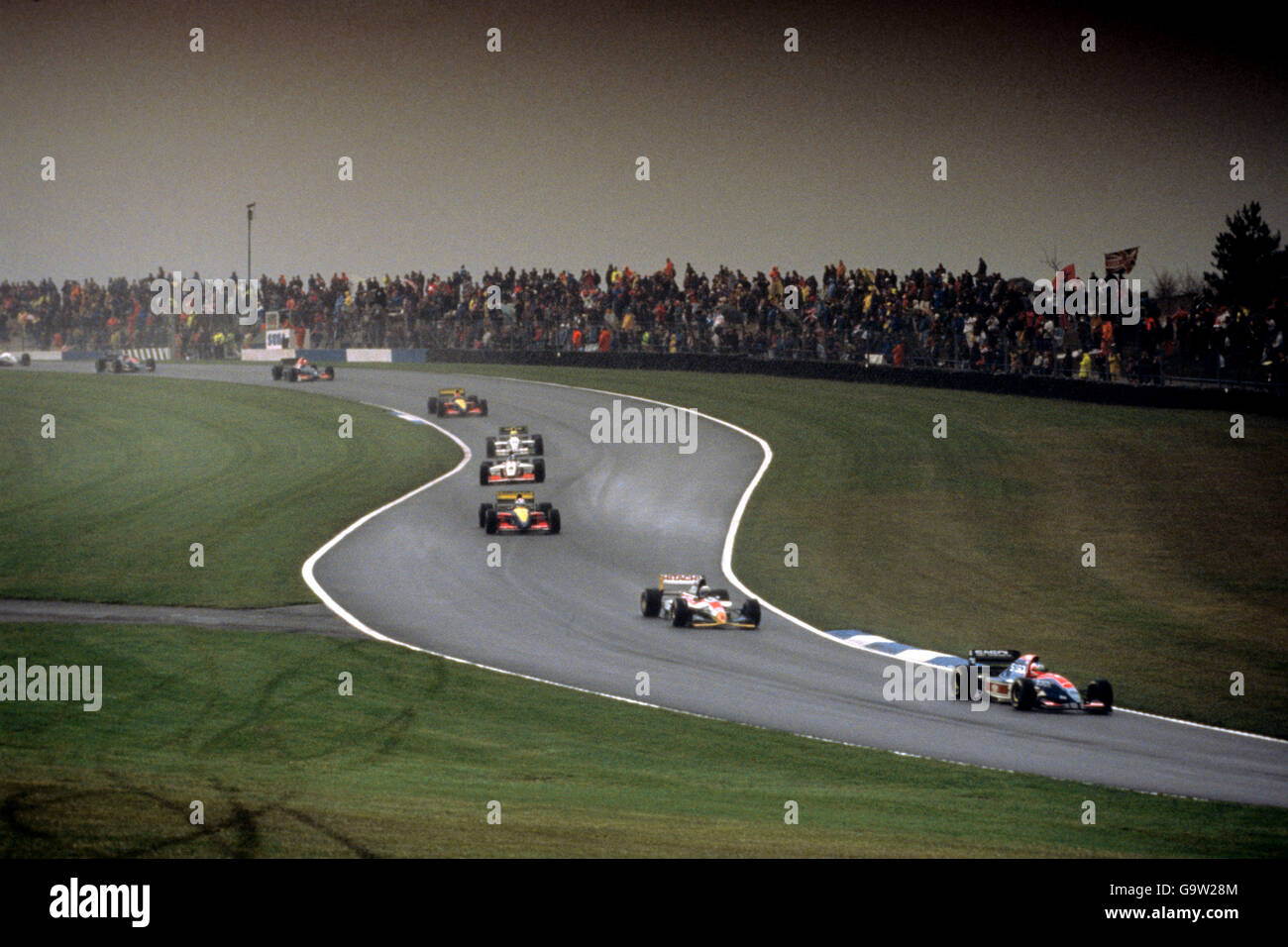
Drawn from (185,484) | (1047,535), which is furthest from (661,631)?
(185,484)

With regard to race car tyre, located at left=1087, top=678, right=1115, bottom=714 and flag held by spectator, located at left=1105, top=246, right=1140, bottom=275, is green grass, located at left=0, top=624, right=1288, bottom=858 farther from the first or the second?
flag held by spectator, located at left=1105, top=246, right=1140, bottom=275

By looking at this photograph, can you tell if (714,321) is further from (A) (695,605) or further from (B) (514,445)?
(A) (695,605)

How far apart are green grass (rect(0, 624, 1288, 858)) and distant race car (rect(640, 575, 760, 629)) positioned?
12.5ft

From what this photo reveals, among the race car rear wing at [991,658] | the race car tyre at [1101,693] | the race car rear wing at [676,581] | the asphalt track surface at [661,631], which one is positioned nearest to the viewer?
the asphalt track surface at [661,631]

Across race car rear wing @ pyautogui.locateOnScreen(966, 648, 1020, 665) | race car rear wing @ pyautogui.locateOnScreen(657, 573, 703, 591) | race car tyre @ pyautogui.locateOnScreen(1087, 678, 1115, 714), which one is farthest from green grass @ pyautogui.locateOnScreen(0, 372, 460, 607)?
race car tyre @ pyautogui.locateOnScreen(1087, 678, 1115, 714)

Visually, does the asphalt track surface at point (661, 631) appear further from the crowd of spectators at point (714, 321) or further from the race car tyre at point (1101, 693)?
the crowd of spectators at point (714, 321)

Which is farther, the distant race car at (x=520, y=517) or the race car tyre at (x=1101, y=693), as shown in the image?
the distant race car at (x=520, y=517)

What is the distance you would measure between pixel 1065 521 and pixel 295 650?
1571cm

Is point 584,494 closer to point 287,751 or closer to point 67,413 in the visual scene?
point 287,751

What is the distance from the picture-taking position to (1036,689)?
1554 cm

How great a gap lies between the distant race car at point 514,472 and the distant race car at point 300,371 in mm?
21912

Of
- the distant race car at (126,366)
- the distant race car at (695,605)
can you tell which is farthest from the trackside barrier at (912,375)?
the distant race car at (695,605)

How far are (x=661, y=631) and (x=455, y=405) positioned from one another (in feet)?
78.8

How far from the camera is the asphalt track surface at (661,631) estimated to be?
45.2 feet
